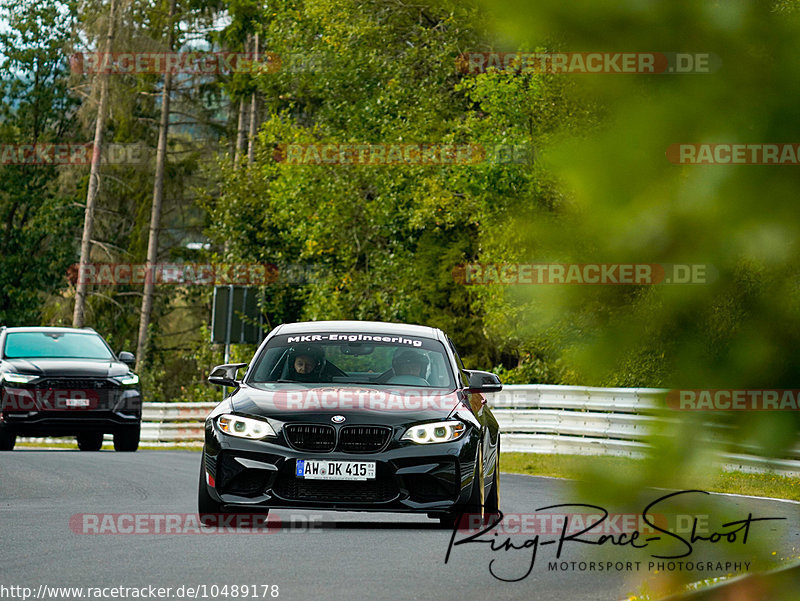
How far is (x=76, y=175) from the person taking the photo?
57312 mm

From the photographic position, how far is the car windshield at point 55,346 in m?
21.3

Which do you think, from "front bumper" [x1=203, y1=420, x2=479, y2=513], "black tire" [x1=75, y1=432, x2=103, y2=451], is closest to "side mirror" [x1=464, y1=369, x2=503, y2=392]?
"front bumper" [x1=203, y1=420, x2=479, y2=513]

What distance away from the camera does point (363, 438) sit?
9406 mm

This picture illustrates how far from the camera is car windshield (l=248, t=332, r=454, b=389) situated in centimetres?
1056

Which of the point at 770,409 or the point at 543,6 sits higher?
the point at 543,6

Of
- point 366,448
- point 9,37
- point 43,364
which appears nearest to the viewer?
point 366,448

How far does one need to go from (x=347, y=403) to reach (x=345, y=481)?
579 millimetres

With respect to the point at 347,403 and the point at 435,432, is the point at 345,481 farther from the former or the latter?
the point at 435,432

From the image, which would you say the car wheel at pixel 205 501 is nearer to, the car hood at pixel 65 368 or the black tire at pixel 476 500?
the black tire at pixel 476 500

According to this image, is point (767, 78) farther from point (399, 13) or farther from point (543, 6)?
point (399, 13)

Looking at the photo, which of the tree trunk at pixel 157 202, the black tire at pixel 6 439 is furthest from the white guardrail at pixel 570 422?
the tree trunk at pixel 157 202

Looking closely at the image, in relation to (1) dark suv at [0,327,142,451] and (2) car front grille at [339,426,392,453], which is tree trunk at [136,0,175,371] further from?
(2) car front grille at [339,426,392,453]

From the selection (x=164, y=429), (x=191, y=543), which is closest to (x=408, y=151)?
(x=164, y=429)

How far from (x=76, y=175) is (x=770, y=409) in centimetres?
5715
